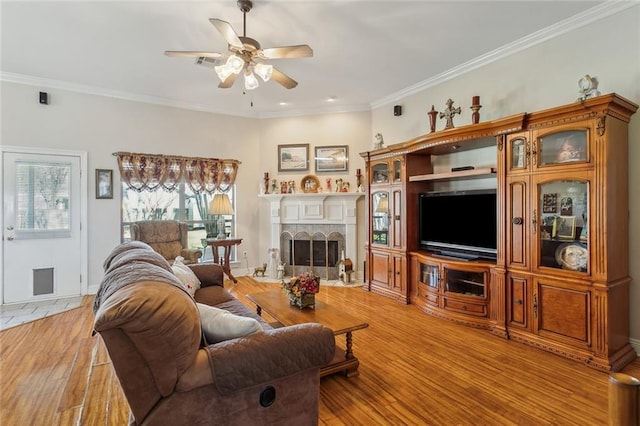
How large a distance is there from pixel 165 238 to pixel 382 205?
330 cm

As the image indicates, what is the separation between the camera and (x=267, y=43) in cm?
360

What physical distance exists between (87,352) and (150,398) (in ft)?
7.16

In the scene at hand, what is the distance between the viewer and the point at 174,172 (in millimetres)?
5449

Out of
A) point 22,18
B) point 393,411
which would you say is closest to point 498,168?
point 393,411

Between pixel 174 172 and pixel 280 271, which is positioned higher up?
pixel 174 172

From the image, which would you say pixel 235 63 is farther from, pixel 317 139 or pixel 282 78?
pixel 317 139

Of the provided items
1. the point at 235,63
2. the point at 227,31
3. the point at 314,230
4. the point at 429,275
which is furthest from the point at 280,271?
the point at 227,31

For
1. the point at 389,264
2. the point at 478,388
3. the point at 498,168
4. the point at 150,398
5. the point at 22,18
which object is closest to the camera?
the point at 150,398

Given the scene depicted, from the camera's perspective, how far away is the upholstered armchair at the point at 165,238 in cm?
476

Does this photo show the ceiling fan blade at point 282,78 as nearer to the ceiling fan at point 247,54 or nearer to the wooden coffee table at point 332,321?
the ceiling fan at point 247,54

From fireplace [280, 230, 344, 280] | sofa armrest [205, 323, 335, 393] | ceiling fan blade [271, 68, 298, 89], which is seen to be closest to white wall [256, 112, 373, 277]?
fireplace [280, 230, 344, 280]

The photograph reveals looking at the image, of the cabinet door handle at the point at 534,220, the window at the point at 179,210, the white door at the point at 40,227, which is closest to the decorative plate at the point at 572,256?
the cabinet door handle at the point at 534,220

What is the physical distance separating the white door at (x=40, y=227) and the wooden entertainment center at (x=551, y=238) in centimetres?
498

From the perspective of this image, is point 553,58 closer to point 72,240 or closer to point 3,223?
point 72,240
